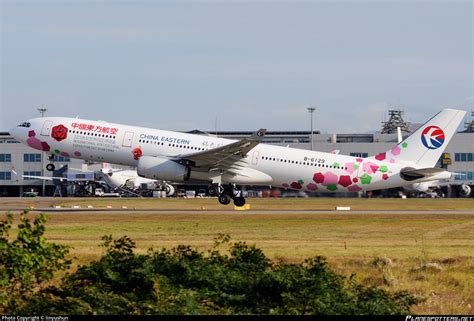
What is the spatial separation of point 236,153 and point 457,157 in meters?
74.8

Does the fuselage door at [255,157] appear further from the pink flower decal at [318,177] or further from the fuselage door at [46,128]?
the fuselage door at [46,128]

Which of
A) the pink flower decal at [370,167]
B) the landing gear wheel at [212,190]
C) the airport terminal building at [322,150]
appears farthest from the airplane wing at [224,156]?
the airport terminal building at [322,150]

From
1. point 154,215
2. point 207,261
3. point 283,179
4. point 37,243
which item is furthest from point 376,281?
point 283,179

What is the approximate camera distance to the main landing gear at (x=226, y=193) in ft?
205

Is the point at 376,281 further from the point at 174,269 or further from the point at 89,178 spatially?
the point at 89,178

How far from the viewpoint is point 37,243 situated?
2072cm

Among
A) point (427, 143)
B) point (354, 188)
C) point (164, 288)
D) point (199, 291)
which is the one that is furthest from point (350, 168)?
point (164, 288)

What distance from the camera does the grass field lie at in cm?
2753

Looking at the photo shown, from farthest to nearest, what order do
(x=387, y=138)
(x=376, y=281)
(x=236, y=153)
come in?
(x=387, y=138) < (x=236, y=153) < (x=376, y=281)

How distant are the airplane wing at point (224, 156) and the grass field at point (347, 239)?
14.2 ft

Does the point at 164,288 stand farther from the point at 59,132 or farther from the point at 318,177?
the point at 318,177

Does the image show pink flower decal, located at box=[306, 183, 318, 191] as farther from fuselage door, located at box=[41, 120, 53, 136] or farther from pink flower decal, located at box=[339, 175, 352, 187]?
fuselage door, located at box=[41, 120, 53, 136]

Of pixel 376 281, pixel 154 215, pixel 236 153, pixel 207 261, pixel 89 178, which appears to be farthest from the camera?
pixel 89 178

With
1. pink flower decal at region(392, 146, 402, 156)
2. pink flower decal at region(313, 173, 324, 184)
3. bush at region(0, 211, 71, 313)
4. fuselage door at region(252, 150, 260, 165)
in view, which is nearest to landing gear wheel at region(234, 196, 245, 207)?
fuselage door at region(252, 150, 260, 165)
